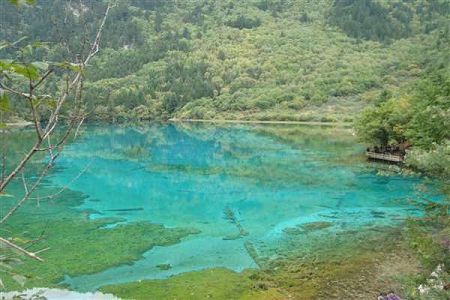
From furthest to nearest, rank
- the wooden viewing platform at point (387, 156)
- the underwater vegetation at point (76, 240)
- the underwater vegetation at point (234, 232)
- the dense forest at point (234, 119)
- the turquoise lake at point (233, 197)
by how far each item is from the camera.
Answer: the wooden viewing platform at point (387, 156) < the turquoise lake at point (233, 197) < the underwater vegetation at point (76, 240) < the underwater vegetation at point (234, 232) < the dense forest at point (234, 119)

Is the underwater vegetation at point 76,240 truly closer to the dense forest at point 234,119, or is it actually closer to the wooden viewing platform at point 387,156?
the dense forest at point 234,119

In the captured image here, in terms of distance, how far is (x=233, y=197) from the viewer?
130 ft

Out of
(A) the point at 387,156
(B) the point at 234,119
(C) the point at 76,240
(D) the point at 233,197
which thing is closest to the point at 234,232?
(C) the point at 76,240

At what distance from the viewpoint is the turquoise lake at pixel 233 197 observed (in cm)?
2473

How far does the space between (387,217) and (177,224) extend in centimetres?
1301

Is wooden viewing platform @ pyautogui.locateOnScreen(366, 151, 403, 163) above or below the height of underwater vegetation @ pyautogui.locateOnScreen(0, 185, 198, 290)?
above

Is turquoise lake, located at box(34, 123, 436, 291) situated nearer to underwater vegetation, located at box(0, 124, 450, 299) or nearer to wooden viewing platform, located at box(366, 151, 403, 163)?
underwater vegetation, located at box(0, 124, 450, 299)

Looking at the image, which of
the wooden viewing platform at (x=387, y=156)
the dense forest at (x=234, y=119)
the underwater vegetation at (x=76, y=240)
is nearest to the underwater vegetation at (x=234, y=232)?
the underwater vegetation at (x=76, y=240)

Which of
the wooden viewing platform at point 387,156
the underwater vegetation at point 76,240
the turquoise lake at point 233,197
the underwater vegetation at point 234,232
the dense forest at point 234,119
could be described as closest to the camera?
the dense forest at point 234,119

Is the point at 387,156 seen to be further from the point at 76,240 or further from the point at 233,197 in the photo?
the point at 76,240

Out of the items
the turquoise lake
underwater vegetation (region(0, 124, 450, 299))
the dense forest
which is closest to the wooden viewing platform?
the dense forest

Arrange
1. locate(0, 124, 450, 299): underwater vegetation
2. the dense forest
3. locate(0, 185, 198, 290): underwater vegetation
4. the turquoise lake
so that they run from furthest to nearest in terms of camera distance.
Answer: the turquoise lake, locate(0, 185, 198, 290): underwater vegetation, locate(0, 124, 450, 299): underwater vegetation, the dense forest

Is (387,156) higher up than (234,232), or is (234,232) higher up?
(387,156)

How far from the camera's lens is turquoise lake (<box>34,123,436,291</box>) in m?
24.7
